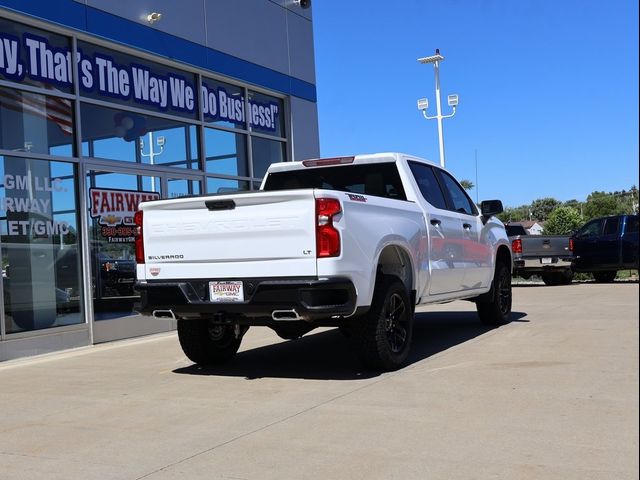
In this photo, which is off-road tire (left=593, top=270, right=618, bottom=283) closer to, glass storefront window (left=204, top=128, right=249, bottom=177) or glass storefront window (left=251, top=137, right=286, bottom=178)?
glass storefront window (left=251, top=137, right=286, bottom=178)

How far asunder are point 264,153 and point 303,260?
829cm

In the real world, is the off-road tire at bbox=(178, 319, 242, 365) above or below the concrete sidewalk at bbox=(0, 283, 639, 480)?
above

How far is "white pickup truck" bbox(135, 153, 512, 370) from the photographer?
5562 millimetres

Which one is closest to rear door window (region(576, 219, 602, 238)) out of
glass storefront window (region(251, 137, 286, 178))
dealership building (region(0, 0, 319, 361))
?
glass storefront window (region(251, 137, 286, 178))

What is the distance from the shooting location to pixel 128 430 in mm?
4770

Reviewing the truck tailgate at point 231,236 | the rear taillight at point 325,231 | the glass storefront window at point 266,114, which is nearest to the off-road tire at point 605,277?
the glass storefront window at point 266,114

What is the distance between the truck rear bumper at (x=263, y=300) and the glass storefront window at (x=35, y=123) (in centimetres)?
374

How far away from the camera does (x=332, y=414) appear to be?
4898 mm

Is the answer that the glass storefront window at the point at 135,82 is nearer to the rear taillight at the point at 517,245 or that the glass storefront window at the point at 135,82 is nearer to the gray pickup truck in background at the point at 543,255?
the rear taillight at the point at 517,245

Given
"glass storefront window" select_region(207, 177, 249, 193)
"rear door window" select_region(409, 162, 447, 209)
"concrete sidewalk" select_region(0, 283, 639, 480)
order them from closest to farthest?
"concrete sidewalk" select_region(0, 283, 639, 480) < "rear door window" select_region(409, 162, 447, 209) < "glass storefront window" select_region(207, 177, 249, 193)

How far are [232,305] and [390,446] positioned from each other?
86.7 inches

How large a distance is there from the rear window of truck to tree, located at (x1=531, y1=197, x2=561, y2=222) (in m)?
95.4

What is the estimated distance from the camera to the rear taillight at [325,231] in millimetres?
5523

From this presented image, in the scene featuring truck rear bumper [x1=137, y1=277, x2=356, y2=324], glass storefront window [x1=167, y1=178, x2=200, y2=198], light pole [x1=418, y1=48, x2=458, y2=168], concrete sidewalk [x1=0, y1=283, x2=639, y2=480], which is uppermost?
light pole [x1=418, y1=48, x2=458, y2=168]
